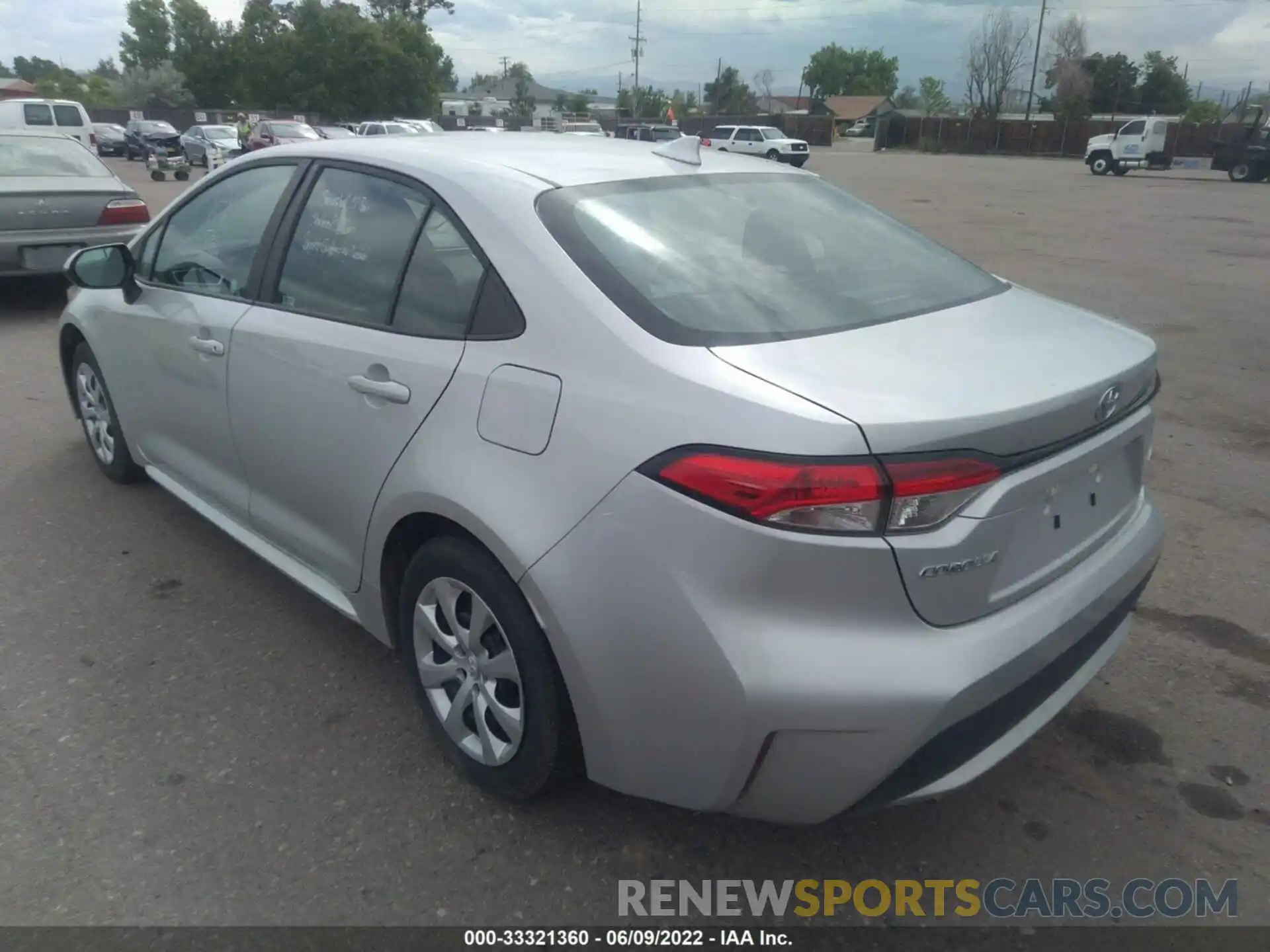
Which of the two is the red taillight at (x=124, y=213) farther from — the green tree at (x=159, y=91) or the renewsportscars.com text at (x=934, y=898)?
the green tree at (x=159, y=91)

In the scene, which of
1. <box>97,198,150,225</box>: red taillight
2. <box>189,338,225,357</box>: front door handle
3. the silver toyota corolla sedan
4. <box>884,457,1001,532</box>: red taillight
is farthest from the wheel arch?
<box>97,198,150,225</box>: red taillight

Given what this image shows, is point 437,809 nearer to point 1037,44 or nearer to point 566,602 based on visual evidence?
point 566,602

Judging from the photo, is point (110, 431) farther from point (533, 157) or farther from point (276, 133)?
point (276, 133)

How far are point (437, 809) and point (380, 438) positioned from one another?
40.0 inches

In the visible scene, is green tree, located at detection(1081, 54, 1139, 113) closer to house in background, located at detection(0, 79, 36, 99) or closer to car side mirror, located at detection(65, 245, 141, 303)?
house in background, located at detection(0, 79, 36, 99)

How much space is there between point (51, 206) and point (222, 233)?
19.4 ft

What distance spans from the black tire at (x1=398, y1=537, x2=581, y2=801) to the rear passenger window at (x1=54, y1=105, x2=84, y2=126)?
Answer: 29.3m

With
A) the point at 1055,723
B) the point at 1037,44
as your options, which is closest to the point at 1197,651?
the point at 1055,723

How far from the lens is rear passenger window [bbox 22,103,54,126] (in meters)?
25.8

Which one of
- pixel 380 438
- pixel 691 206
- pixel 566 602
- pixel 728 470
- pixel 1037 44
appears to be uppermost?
pixel 1037 44

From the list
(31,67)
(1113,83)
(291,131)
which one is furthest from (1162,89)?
(31,67)

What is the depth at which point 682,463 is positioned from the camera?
2.04 m

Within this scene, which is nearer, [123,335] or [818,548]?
[818,548]

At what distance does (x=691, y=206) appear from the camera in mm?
2844
